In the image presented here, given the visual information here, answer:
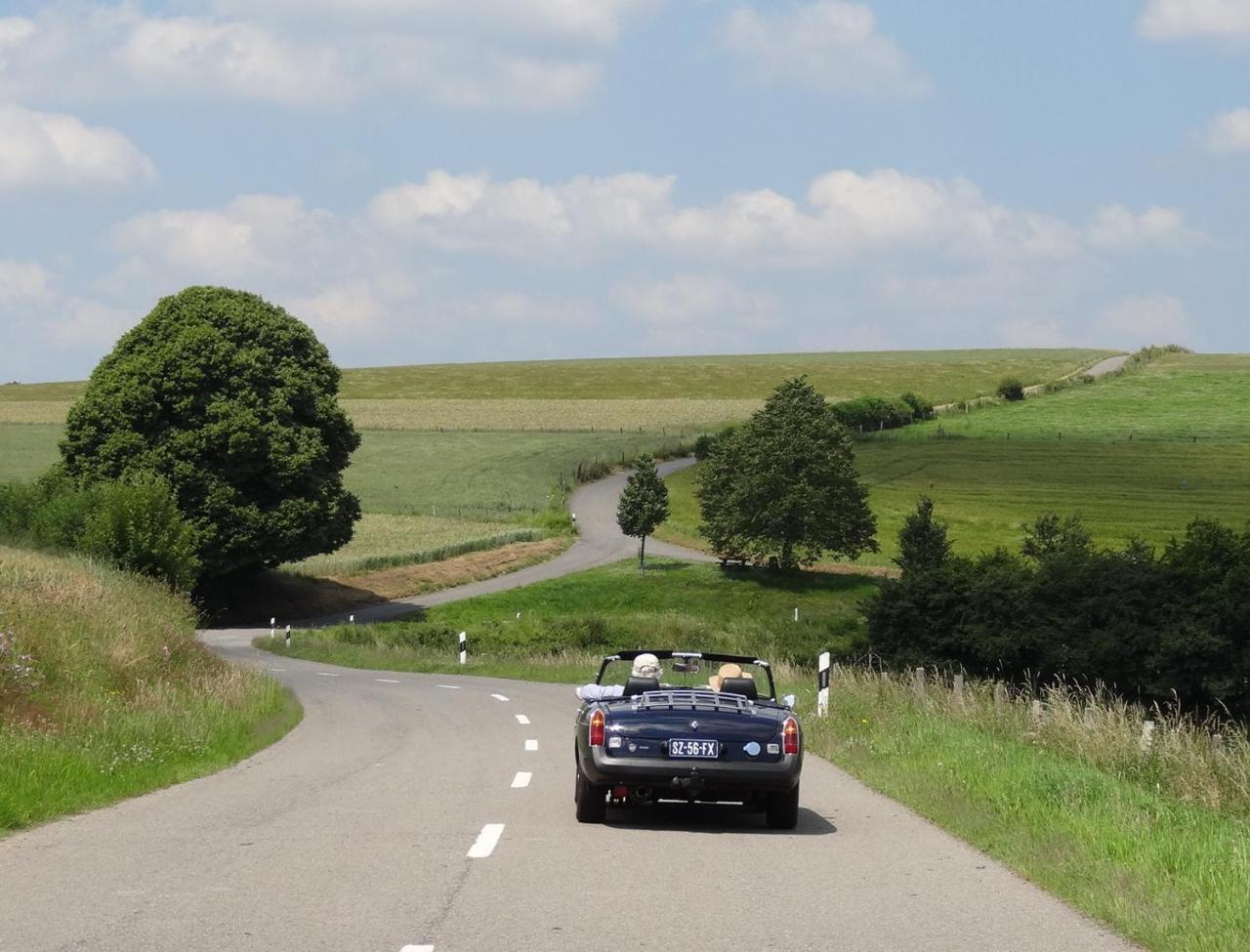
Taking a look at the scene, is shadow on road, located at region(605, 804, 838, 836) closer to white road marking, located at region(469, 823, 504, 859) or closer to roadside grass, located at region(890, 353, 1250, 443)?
white road marking, located at region(469, 823, 504, 859)

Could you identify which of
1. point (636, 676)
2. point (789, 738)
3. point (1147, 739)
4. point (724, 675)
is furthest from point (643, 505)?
point (789, 738)

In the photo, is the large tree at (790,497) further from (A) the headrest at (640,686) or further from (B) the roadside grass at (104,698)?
(A) the headrest at (640,686)

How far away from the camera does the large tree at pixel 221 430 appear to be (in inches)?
2174

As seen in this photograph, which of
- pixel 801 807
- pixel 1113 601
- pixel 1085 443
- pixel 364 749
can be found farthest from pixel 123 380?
pixel 1085 443

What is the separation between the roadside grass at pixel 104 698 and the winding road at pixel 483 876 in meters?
0.54

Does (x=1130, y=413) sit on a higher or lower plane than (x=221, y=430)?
lower

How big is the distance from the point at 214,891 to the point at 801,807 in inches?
237

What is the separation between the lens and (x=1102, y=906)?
7.84 metres

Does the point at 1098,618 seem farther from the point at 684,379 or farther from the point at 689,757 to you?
the point at 684,379

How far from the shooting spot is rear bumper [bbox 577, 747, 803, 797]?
1077cm

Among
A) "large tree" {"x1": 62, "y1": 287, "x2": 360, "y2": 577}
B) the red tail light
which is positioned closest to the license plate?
the red tail light

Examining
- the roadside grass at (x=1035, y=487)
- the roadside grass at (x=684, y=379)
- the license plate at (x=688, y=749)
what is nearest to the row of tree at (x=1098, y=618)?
the roadside grass at (x=1035, y=487)

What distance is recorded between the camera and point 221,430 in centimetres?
5522

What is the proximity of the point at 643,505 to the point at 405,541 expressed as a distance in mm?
12630
